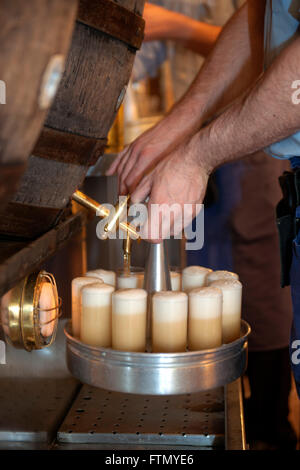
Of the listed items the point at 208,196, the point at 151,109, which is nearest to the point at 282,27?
the point at 208,196

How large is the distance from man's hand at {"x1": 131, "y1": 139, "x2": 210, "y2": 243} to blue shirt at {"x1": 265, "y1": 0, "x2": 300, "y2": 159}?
8.6 inches

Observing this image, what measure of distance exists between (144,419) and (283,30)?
38.4 inches

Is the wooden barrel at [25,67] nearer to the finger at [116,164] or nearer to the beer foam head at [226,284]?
the beer foam head at [226,284]

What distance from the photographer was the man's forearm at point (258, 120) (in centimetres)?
90

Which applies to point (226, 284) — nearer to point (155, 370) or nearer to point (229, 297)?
point (229, 297)

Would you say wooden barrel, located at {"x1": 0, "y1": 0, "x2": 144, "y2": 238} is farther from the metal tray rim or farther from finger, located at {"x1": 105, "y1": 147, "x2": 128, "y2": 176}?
finger, located at {"x1": 105, "y1": 147, "x2": 128, "y2": 176}

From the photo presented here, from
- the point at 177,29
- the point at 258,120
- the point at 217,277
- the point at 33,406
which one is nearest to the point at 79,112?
the point at 258,120

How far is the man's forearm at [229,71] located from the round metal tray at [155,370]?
28.8 inches

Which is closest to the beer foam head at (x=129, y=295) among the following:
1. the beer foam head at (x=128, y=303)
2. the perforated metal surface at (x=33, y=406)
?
the beer foam head at (x=128, y=303)

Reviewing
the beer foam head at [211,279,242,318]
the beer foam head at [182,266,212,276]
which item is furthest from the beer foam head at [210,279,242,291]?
the beer foam head at [182,266,212,276]

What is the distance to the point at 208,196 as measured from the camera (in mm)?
2605

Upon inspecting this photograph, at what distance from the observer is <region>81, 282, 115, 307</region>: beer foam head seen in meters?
1.04

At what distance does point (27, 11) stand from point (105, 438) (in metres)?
0.91
